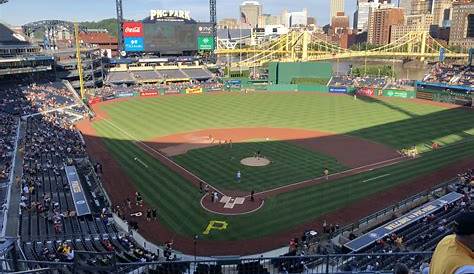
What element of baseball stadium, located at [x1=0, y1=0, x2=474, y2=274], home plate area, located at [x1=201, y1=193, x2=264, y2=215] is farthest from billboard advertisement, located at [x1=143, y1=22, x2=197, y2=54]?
home plate area, located at [x1=201, y1=193, x2=264, y2=215]

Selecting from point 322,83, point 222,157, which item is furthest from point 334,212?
point 322,83

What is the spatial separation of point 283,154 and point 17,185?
22310mm

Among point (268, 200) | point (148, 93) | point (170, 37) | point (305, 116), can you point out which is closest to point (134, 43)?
point (170, 37)

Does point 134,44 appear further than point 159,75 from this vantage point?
No

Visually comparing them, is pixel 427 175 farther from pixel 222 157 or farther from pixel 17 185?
pixel 17 185

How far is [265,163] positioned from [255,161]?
1.03 metres

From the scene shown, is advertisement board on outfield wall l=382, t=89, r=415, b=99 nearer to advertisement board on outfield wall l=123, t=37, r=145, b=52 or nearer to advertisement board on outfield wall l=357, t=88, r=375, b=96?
advertisement board on outfield wall l=357, t=88, r=375, b=96

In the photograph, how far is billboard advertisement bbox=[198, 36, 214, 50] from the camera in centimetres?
9688

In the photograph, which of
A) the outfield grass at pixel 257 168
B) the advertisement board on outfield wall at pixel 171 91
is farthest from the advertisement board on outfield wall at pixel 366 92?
the outfield grass at pixel 257 168

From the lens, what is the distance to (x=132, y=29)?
89812 mm

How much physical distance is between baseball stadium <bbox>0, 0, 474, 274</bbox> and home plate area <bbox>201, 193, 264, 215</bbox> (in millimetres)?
135

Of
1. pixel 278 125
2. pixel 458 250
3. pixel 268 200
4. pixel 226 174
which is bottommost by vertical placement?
pixel 268 200

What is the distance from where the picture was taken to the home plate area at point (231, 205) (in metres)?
27.8

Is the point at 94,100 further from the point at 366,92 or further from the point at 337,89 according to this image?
the point at 366,92
